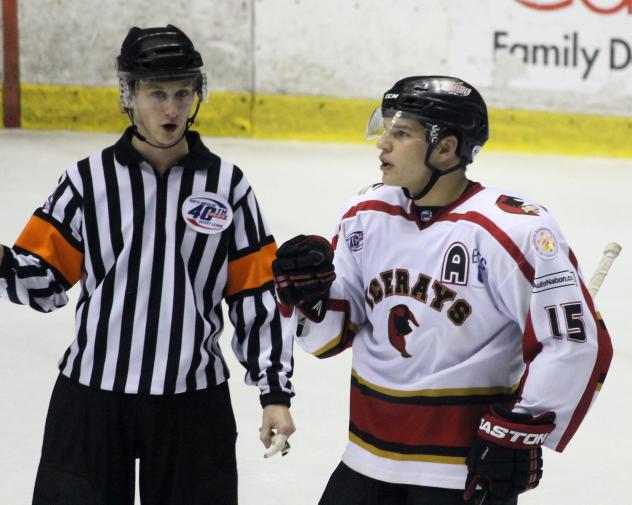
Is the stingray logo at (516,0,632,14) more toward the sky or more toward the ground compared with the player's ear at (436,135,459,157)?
more toward the sky

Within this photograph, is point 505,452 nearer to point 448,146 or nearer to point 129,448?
point 448,146

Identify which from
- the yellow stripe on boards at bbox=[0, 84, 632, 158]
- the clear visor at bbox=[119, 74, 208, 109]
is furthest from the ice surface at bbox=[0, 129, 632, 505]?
the clear visor at bbox=[119, 74, 208, 109]

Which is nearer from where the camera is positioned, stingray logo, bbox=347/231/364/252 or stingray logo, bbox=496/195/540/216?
stingray logo, bbox=496/195/540/216

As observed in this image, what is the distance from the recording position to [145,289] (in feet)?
7.68

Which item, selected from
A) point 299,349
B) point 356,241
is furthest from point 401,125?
point 299,349

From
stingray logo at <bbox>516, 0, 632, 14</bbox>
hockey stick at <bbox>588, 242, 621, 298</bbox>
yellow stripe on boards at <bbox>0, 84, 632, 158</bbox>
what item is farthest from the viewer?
stingray logo at <bbox>516, 0, 632, 14</bbox>

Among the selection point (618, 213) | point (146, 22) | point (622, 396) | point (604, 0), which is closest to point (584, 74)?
point (604, 0)

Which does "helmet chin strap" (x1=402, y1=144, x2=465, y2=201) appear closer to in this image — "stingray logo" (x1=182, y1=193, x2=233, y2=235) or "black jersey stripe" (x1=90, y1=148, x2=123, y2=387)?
"stingray logo" (x1=182, y1=193, x2=233, y2=235)

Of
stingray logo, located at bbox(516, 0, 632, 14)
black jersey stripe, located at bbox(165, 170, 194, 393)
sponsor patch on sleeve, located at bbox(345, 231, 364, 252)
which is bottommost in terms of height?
black jersey stripe, located at bbox(165, 170, 194, 393)

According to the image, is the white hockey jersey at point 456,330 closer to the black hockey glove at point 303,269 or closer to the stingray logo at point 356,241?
the stingray logo at point 356,241

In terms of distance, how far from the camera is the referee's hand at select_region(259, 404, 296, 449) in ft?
7.81

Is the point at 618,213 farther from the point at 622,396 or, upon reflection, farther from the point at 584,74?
the point at 622,396

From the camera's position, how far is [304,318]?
236 centimetres

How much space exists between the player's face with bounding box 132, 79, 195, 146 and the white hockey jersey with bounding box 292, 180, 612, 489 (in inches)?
14.7
